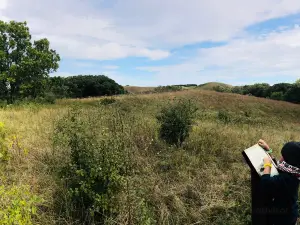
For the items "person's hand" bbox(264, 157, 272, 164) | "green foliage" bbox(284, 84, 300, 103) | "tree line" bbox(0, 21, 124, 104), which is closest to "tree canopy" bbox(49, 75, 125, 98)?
"tree line" bbox(0, 21, 124, 104)

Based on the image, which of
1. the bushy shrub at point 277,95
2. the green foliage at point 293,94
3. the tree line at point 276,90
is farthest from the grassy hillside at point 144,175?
the bushy shrub at point 277,95

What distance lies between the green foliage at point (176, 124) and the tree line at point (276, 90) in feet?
152

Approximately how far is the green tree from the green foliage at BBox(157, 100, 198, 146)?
17628 millimetres

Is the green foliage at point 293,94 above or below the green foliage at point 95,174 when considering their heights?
above

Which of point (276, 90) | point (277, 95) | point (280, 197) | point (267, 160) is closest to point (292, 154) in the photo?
point (267, 160)

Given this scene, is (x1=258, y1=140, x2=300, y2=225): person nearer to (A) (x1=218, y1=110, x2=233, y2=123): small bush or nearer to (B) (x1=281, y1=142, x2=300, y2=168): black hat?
(B) (x1=281, y1=142, x2=300, y2=168): black hat

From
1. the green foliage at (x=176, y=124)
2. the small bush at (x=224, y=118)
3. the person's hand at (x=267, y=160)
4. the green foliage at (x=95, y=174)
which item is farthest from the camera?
the small bush at (x=224, y=118)

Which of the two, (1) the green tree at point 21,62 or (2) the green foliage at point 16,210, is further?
(1) the green tree at point 21,62

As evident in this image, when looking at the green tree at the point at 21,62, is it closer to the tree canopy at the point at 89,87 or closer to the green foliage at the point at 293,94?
the tree canopy at the point at 89,87

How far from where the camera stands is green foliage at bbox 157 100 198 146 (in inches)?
237

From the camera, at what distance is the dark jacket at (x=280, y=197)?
2.49m

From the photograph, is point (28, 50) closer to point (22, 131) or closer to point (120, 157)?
point (22, 131)

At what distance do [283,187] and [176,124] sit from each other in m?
3.61

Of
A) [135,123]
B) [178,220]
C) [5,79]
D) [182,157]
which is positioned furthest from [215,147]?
[5,79]
